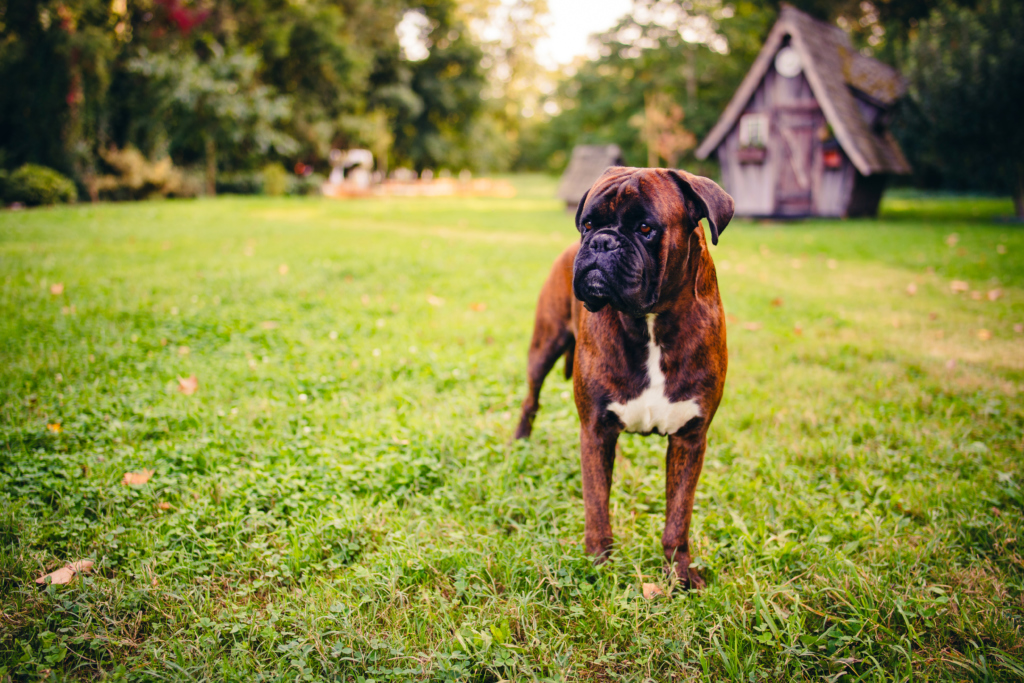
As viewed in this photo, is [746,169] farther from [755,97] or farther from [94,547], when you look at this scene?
[94,547]

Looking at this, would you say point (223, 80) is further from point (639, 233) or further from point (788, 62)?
point (639, 233)

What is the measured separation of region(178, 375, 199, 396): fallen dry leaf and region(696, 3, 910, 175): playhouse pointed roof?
642 inches

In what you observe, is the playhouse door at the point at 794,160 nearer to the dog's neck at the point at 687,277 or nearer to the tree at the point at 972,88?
the tree at the point at 972,88

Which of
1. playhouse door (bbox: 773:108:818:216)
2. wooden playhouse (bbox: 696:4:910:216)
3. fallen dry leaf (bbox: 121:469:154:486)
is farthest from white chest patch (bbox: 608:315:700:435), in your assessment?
playhouse door (bbox: 773:108:818:216)

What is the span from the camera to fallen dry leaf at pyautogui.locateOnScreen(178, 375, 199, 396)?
3996mm

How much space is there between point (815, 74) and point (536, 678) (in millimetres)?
17848

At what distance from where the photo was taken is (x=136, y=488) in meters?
2.79

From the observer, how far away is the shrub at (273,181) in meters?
24.1

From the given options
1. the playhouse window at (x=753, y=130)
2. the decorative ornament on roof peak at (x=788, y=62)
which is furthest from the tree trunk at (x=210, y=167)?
the decorative ornament on roof peak at (x=788, y=62)

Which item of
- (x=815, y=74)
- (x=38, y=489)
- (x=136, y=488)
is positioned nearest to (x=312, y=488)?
(x=136, y=488)

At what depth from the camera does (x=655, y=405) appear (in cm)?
217

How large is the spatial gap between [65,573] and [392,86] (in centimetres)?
3297

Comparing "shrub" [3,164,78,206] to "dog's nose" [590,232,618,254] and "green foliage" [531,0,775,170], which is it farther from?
"green foliage" [531,0,775,170]

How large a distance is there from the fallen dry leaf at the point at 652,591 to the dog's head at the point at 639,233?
1.09 meters
